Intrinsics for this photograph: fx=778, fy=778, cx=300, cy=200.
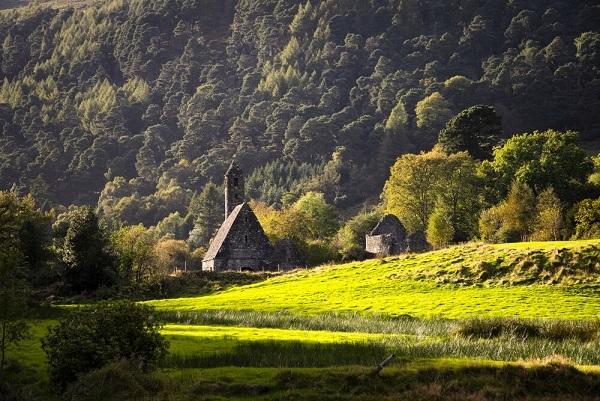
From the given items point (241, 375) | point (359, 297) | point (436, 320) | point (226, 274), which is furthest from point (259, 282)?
point (241, 375)

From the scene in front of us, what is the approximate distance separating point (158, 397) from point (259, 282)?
49.4 metres

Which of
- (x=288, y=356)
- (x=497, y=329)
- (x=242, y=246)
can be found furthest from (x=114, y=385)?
(x=242, y=246)

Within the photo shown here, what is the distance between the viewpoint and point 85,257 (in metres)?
69.9

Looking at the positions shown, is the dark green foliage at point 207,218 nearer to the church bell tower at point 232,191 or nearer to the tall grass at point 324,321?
the church bell tower at point 232,191

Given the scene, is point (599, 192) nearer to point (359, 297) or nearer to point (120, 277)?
point (359, 297)

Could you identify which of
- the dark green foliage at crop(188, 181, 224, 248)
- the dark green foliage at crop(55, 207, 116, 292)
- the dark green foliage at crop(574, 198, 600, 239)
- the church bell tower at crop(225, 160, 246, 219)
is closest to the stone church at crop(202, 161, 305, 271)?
the church bell tower at crop(225, 160, 246, 219)

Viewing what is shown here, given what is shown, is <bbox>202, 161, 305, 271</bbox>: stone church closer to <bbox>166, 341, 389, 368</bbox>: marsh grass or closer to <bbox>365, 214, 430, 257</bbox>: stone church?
<bbox>365, 214, 430, 257</bbox>: stone church

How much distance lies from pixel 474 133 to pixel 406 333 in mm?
83152

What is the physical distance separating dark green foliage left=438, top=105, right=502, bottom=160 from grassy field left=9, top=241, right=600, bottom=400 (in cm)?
5056

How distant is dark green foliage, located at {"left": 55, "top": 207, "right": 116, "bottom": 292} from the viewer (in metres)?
69.8

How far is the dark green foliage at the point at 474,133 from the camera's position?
387ft

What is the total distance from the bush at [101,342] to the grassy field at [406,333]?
1.15 meters

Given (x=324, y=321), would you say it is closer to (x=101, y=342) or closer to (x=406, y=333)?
(x=406, y=333)

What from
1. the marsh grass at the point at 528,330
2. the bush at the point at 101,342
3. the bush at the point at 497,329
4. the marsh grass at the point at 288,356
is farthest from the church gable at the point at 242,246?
the bush at the point at 101,342
